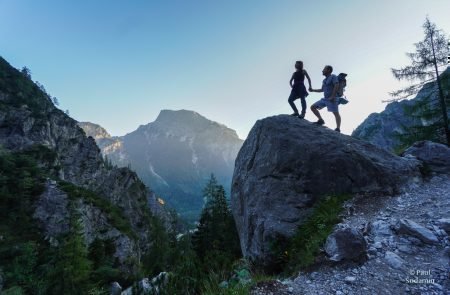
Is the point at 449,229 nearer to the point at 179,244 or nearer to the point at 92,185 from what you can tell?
the point at 179,244

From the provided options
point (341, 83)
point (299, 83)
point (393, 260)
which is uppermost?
point (299, 83)

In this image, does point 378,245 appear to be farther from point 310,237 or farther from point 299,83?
point 299,83

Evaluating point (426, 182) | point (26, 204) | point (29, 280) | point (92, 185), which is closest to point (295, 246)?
point (426, 182)

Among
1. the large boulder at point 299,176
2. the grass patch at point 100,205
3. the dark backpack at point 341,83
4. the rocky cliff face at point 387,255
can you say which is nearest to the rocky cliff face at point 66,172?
the grass patch at point 100,205

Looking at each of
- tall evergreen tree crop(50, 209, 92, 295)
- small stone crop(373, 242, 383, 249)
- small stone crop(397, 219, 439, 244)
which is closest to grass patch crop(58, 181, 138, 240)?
tall evergreen tree crop(50, 209, 92, 295)

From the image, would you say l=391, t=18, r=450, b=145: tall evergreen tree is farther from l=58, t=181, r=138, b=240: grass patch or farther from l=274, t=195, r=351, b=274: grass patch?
l=58, t=181, r=138, b=240: grass patch

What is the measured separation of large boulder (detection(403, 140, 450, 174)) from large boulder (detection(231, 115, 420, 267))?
914 mm

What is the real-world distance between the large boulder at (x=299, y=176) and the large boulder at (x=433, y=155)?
914 millimetres

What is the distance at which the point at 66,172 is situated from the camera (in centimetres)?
9475

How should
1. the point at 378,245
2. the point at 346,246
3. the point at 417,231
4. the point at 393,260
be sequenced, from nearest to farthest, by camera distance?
1. the point at 393,260
2. the point at 346,246
3. the point at 378,245
4. the point at 417,231

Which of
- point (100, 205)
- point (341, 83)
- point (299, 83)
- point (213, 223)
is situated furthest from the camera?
point (100, 205)

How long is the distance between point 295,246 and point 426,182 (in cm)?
627

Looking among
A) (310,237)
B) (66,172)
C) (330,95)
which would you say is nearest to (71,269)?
(310,237)

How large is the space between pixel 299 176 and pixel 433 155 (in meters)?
6.26
